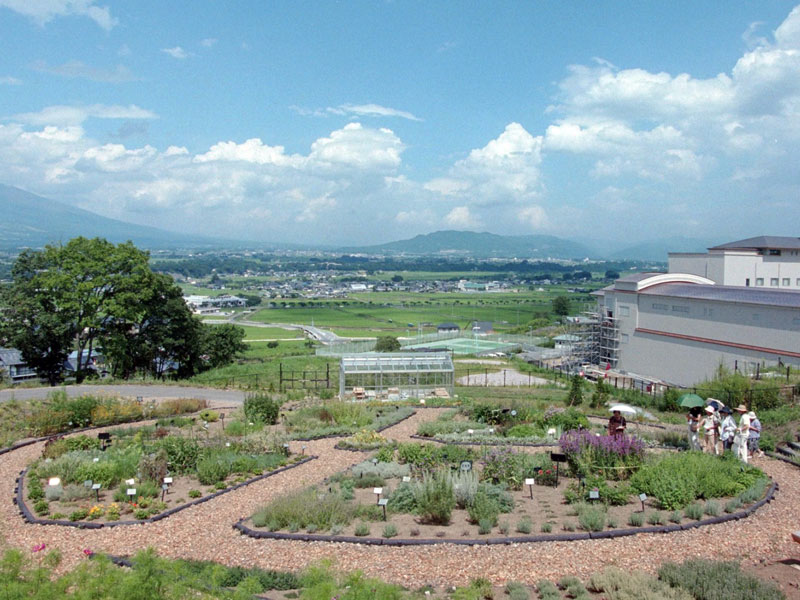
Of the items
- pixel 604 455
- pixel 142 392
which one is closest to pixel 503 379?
pixel 142 392

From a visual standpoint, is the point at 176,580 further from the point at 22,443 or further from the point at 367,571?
the point at 22,443

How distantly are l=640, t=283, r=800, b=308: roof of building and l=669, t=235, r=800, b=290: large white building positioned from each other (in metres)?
8.73

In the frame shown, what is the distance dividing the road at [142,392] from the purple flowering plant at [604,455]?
50.2 ft

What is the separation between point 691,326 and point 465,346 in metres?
28.8

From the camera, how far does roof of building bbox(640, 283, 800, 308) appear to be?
3469cm

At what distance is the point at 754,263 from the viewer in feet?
168

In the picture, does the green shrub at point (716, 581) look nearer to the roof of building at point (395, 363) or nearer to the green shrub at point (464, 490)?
the green shrub at point (464, 490)

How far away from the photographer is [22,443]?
53.9ft

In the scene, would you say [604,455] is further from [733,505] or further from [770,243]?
[770,243]

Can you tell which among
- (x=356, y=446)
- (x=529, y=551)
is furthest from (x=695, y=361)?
(x=529, y=551)

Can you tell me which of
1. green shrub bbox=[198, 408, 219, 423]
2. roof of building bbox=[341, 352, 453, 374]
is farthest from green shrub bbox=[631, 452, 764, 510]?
roof of building bbox=[341, 352, 453, 374]

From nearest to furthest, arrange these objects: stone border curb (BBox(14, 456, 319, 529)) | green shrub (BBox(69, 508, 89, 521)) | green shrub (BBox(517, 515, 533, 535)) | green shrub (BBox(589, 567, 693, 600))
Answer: green shrub (BBox(589, 567, 693, 600)) < green shrub (BBox(517, 515, 533, 535)) < stone border curb (BBox(14, 456, 319, 529)) < green shrub (BBox(69, 508, 89, 521))

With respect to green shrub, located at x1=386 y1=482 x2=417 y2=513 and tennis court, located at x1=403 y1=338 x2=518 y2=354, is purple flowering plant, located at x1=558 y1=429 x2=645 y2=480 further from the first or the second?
tennis court, located at x1=403 y1=338 x2=518 y2=354

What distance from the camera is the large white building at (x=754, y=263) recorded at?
50094 millimetres
